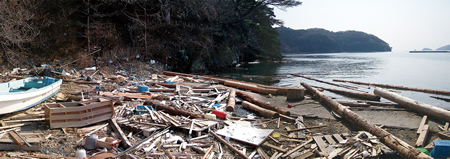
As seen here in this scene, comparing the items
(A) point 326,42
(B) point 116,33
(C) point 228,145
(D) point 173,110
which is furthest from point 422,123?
(A) point 326,42

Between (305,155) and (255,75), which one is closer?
(305,155)

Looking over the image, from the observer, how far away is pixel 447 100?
12.5 m

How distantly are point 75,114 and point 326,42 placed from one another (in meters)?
144

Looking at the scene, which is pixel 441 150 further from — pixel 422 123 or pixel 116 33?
pixel 116 33

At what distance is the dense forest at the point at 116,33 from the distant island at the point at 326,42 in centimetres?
9066

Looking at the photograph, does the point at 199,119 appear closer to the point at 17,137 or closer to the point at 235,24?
the point at 17,137

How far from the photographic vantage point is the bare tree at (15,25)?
12.9 m

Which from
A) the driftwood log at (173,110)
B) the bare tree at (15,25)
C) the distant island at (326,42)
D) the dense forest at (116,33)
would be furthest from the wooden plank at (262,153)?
the distant island at (326,42)

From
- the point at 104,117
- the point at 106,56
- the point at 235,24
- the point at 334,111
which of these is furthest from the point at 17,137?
the point at 235,24

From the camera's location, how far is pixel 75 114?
234 inches

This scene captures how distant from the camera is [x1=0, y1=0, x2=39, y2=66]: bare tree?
1293cm

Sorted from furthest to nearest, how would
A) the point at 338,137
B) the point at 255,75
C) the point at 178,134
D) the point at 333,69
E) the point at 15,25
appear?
the point at 333,69 → the point at 255,75 → the point at 15,25 → the point at 338,137 → the point at 178,134

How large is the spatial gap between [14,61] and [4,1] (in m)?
3.21

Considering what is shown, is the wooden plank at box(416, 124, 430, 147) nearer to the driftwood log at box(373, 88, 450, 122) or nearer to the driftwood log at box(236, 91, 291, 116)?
the driftwood log at box(373, 88, 450, 122)
